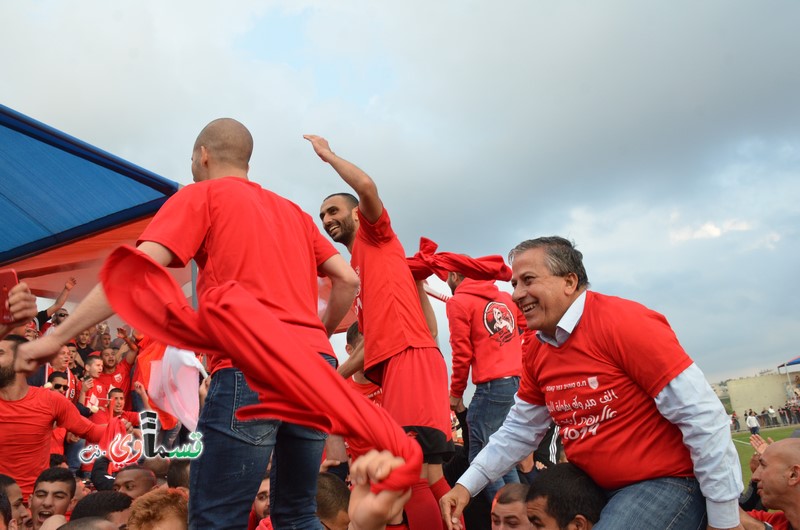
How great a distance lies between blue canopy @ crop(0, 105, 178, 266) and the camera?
8438mm

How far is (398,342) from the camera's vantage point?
165 inches

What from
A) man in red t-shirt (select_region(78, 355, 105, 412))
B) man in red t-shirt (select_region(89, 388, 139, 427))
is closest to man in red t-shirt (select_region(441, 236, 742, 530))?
man in red t-shirt (select_region(89, 388, 139, 427))

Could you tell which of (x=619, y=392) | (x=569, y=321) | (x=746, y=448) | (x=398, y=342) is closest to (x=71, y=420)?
(x=398, y=342)

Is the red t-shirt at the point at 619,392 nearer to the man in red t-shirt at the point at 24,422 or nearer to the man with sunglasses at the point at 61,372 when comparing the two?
the man in red t-shirt at the point at 24,422

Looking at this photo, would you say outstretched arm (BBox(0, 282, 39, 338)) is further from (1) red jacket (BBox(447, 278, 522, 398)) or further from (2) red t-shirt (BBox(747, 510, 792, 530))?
(2) red t-shirt (BBox(747, 510, 792, 530))

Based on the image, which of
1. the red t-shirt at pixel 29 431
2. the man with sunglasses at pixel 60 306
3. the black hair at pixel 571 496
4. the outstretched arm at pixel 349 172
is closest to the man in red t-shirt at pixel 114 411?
the man with sunglasses at pixel 60 306

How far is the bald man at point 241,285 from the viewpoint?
8.56ft

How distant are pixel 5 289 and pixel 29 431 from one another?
13.4ft

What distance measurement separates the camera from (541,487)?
3262mm

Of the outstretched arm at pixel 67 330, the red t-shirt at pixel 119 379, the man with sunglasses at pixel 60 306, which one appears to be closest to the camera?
the outstretched arm at pixel 67 330

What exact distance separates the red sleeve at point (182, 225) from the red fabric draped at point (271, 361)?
0.70 metres

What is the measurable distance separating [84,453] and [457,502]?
19.4ft

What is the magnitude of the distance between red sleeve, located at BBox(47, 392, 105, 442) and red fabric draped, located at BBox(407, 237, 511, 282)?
3.78 meters
